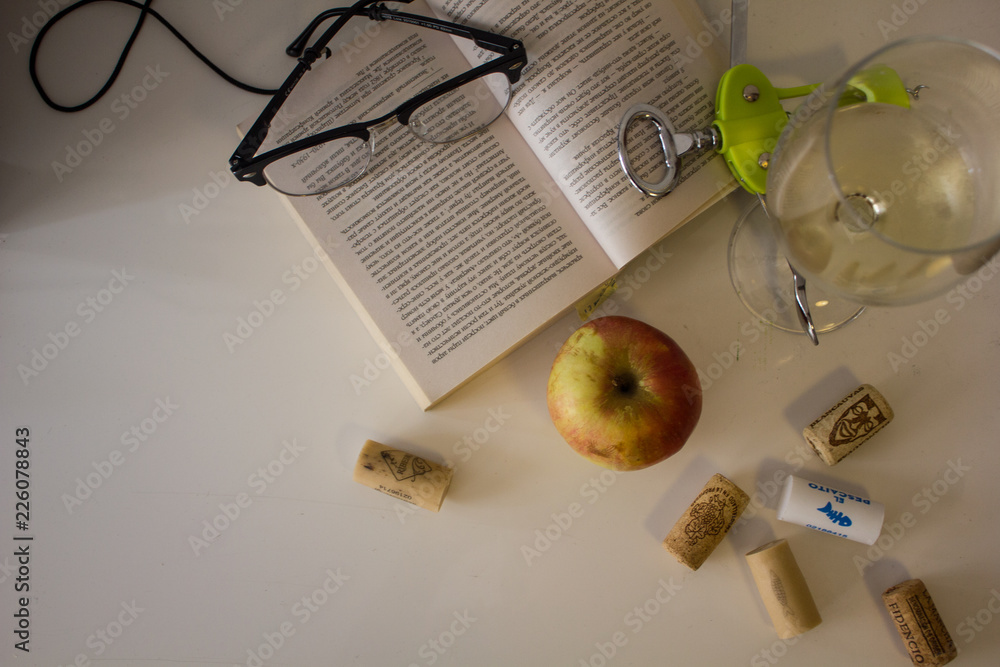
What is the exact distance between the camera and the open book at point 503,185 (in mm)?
744

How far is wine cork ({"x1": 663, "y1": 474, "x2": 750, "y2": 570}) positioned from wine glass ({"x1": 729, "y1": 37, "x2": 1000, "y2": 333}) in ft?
0.85

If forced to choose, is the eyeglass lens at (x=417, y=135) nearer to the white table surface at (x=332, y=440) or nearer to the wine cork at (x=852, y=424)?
the white table surface at (x=332, y=440)

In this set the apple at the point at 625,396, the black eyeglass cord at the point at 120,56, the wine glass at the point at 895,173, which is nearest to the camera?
the wine glass at the point at 895,173

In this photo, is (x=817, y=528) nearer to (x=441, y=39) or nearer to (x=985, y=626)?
(x=985, y=626)

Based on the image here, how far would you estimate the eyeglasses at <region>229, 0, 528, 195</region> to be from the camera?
28.8 inches

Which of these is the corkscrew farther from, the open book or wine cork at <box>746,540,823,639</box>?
wine cork at <box>746,540,823,639</box>

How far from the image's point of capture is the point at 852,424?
2.48 feet

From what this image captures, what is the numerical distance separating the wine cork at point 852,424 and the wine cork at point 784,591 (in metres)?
0.12

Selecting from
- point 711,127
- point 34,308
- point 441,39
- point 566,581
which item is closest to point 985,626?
point 566,581

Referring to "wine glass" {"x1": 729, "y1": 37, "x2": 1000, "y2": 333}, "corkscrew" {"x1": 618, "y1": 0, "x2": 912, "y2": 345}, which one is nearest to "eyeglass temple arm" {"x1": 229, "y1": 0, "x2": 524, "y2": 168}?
"corkscrew" {"x1": 618, "y1": 0, "x2": 912, "y2": 345}

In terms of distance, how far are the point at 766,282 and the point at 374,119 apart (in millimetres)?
514

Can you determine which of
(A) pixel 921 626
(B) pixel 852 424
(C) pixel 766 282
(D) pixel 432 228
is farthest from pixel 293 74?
(A) pixel 921 626

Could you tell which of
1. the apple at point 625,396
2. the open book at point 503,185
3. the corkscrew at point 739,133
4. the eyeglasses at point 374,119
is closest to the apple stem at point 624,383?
the apple at point 625,396

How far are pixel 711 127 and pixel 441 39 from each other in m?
0.33
